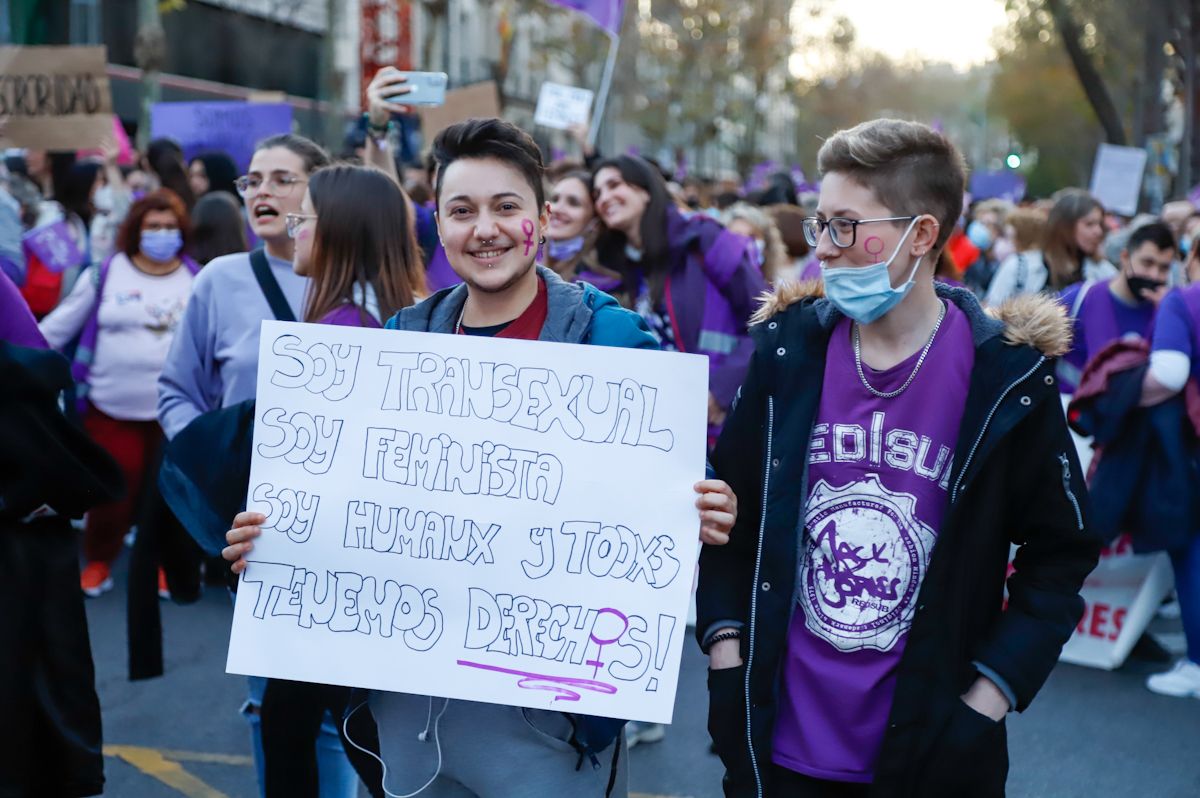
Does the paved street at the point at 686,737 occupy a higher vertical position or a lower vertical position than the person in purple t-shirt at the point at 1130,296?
lower

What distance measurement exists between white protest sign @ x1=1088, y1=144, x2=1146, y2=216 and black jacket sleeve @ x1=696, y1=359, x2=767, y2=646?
13163 millimetres

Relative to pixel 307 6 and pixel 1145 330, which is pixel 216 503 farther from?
pixel 307 6

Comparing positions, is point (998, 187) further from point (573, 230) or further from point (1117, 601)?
point (573, 230)

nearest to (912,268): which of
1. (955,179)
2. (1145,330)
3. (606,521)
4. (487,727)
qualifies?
(955,179)

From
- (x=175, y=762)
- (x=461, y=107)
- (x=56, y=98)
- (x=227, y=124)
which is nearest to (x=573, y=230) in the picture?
(x=175, y=762)

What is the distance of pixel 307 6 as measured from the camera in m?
36.3

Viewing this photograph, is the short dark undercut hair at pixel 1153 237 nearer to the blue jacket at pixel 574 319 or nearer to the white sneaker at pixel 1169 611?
the white sneaker at pixel 1169 611

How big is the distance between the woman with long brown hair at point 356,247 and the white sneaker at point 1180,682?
13.7 feet

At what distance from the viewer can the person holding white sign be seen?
2.73 metres

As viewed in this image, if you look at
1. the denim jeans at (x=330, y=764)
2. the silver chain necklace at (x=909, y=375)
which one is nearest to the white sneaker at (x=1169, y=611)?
the denim jeans at (x=330, y=764)

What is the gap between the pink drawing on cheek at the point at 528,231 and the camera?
2.84 metres

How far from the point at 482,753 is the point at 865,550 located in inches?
32.9

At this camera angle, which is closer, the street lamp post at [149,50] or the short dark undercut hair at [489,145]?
the short dark undercut hair at [489,145]

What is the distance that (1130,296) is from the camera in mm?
6828
